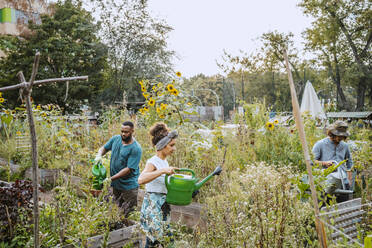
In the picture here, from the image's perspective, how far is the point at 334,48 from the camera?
57.2 feet

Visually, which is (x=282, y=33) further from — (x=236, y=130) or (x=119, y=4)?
(x=236, y=130)

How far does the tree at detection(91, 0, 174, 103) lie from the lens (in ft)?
48.6

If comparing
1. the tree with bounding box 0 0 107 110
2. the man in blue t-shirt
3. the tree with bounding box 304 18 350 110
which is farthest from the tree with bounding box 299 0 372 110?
the man in blue t-shirt

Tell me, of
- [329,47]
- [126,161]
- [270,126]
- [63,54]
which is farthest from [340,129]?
[329,47]

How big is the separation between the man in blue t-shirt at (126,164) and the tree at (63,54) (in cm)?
1081

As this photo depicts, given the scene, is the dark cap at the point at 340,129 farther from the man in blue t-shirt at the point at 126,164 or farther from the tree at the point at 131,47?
the tree at the point at 131,47

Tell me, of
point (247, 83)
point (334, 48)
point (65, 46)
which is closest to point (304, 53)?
point (334, 48)

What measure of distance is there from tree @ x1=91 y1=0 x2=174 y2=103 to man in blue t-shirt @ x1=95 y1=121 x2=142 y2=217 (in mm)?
11478

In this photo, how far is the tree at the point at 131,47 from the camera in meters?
14.8

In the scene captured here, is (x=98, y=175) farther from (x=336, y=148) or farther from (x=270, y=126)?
(x=336, y=148)

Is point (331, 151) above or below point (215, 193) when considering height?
above

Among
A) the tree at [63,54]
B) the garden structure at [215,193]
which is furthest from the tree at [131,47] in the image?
the garden structure at [215,193]

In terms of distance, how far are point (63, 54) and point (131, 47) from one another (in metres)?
3.31

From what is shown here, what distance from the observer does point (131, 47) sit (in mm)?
15180
